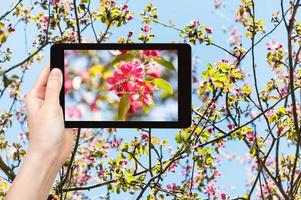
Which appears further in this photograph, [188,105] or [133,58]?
[133,58]

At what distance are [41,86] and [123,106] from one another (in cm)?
89

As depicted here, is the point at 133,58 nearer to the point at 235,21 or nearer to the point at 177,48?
the point at 177,48

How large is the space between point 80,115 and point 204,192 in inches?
127

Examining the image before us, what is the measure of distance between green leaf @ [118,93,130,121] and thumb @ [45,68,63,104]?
0.68 metres

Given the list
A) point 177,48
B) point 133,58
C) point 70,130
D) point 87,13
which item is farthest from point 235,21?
point 70,130

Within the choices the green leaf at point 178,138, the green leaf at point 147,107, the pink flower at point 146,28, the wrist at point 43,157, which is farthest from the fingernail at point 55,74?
the pink flower at point 146,28

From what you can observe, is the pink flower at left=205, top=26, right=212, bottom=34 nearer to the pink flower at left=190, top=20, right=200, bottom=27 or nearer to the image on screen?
the pink flower at left=190, top=20, right=200, bottom=27

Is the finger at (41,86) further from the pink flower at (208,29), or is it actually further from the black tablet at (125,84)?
the pink flower at (208,29)

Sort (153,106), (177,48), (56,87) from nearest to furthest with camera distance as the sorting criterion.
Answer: (56,87)
(177,48)
(153,106)

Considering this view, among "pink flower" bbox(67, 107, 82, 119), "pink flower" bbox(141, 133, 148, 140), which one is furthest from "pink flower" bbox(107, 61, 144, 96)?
"pink flower" bbox(141, 133, 148, 140)

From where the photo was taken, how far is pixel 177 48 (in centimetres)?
254

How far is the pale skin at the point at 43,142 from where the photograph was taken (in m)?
1.62

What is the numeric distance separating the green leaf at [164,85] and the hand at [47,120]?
0.86 metres

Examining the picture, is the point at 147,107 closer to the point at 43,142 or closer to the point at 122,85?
the point at 122,85
